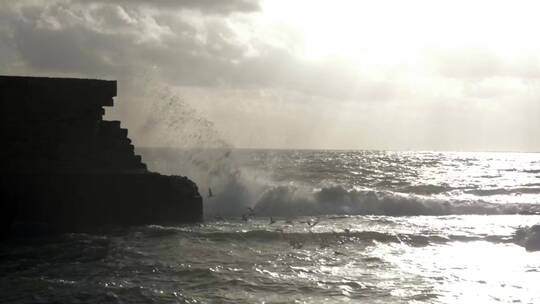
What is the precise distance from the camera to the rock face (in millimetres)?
15758

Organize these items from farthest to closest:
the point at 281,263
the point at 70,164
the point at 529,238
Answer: the point at 529,238, the point at 70,164, the point at 281,263

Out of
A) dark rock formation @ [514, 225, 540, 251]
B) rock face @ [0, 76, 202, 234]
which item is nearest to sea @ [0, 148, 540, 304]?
dark rock formation @ [514, 225, 540, 251]

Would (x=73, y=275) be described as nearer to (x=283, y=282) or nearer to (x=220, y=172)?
(x=283, y=282)

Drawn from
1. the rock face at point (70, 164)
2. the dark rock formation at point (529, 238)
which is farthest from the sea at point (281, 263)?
the rock face at point (70, 164)

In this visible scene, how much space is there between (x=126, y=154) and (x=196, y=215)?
2911 mm

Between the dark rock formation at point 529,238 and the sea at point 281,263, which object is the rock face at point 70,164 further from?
the dark rock formation at point 529,238

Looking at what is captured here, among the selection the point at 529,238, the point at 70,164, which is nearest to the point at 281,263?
the point at 70,164

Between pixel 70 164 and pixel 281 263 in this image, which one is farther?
pixel 70 164

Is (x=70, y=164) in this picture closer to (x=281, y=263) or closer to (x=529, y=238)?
(x=281, y=263)

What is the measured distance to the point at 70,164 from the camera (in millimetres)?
16531

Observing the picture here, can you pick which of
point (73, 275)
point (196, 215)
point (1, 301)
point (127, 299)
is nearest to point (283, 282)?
point (127, 299)

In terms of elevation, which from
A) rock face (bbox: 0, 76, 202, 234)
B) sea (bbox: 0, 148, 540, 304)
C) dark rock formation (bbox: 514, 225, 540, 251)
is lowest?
sea (bbox: 0, 148, 540, 304)

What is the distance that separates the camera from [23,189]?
1554 centimetres

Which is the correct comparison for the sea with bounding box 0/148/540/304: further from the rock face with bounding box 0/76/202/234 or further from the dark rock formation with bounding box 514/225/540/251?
the rock face with bounding box 0/76/202/234
